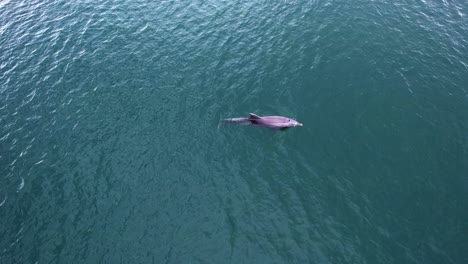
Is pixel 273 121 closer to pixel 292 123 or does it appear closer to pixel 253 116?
pixel 292 123

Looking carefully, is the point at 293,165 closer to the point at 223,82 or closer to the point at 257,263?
the point at 257,263

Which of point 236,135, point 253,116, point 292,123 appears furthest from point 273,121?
point 236,135

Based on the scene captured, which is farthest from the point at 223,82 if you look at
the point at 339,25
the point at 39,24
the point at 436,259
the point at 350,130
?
the point at 39,24

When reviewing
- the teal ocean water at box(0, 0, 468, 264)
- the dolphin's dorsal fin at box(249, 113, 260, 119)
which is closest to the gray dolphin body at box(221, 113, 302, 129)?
the dolphin's dorsal fin at box(249, 113, 260, 119)

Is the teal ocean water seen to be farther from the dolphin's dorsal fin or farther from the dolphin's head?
the dolphin's dorsal fin

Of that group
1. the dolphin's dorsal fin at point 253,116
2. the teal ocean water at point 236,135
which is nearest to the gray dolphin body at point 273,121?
the dolphin's dorsal fin at point 253,116

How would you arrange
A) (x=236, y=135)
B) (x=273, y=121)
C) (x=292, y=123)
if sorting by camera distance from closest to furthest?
(x=273, y=121)
(x=292, y=123)
(x=236, y=135)

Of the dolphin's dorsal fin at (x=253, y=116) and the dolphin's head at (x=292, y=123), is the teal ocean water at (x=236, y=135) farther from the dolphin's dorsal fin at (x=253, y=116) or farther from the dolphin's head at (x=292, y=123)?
the dolphin's dorsal fin at (x=253, y=116)

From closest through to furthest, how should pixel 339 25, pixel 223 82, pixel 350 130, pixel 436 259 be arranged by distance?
1. pixel 436 259
2. pixel 350 130
3. pixel 223 82
4. pixel 339 25
